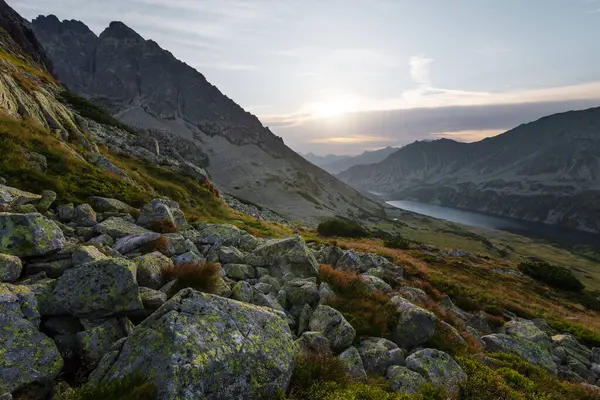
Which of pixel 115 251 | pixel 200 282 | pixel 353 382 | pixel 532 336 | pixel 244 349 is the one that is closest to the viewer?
pixel 244 349

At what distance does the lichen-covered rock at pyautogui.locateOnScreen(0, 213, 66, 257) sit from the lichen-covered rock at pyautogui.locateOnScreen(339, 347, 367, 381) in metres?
8.68

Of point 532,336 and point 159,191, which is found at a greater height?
point 159,191

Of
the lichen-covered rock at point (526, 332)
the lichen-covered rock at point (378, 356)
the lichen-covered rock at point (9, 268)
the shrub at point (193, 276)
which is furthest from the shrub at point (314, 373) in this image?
the lichen-covered rock at point (526, 332)

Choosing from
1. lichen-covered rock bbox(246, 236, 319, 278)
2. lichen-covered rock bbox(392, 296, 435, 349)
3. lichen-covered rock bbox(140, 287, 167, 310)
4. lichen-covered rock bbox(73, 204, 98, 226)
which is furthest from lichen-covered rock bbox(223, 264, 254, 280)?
lichen-covered rock bbox(392, 296, 435, 349)

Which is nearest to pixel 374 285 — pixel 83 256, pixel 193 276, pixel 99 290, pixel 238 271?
pixel 238 271

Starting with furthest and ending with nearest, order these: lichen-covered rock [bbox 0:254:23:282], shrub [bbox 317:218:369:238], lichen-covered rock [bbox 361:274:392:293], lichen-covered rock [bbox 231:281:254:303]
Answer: shrub [bbox 317:218:369:238] → lichen-covered rock [bbox 361:274:392:293] → lichen-covered rock [bbox 231:281:254:303] → lichen-covered rock [bbox 0:254:23:282]

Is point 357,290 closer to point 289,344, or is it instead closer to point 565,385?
point 289,344

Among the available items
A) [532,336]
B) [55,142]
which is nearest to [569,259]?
[532,336]

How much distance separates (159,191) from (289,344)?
32940mm

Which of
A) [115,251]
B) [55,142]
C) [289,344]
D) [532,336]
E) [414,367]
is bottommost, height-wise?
[532,336]

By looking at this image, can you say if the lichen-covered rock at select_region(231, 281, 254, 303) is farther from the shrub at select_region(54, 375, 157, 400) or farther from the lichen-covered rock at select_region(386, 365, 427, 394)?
the lichen-covered rock at select_region(386, 365, 427, 394)

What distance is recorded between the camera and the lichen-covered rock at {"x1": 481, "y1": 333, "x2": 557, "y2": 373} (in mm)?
13329

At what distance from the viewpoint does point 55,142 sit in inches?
862

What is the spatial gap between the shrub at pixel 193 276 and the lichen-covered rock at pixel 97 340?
89.3 inches
